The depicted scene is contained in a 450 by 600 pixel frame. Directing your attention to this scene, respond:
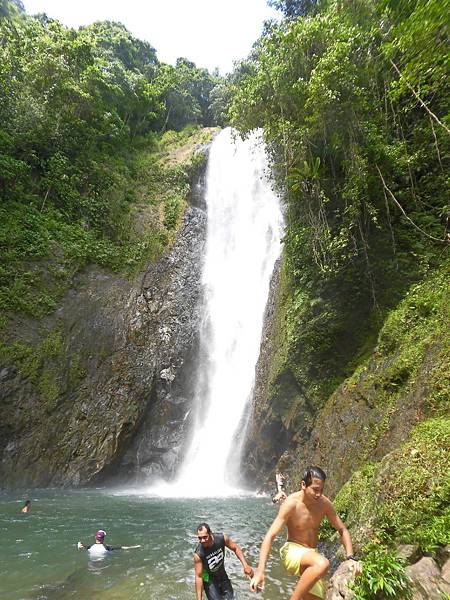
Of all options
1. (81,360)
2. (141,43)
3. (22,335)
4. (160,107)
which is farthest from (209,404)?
(141,43)

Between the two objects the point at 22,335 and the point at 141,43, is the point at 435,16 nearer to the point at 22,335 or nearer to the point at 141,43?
the point at 22,335

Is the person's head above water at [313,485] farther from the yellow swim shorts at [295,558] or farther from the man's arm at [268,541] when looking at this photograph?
the yellow swim shorts at [295,558]

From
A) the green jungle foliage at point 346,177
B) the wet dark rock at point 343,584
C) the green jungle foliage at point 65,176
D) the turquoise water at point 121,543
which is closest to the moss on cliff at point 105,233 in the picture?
the green jungle foliage at point 65,176

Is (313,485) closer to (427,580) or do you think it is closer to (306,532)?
(306,532)

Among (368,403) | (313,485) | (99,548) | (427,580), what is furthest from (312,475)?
(368,403)

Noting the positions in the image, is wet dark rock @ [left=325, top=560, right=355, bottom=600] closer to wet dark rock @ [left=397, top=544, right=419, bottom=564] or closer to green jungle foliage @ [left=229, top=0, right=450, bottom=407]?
wet dark rock @ [left=397, top=544, right=419, bottom=564]

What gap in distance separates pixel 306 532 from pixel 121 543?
5.87 meters

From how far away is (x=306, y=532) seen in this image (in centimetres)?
330

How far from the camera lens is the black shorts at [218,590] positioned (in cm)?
413

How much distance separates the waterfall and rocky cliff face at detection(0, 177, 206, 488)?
2.99 ft

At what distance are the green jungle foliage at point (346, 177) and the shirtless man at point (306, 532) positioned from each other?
26.0ft

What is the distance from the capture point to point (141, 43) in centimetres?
4028

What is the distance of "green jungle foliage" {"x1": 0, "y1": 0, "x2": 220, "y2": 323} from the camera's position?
57.9 ft

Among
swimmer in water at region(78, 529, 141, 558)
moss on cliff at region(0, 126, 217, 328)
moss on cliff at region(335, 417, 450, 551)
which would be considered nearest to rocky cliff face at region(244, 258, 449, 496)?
moss on cliff at region(335, 417, 450, 551)
